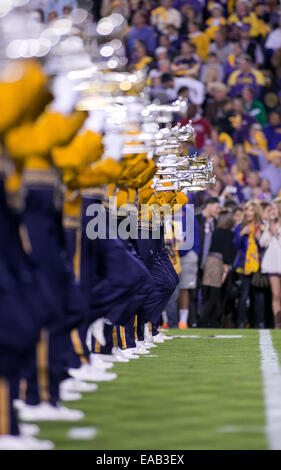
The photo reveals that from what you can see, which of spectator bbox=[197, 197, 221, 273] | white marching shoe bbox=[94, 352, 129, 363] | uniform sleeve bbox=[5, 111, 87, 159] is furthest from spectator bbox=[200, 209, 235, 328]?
uniform sleeve bbox=[5, 111, 87, 159]

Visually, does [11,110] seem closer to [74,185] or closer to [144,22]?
[74,185]

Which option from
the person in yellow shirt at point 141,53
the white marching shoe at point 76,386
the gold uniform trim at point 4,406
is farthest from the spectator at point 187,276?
A: the gold uniform trim at point 4,406

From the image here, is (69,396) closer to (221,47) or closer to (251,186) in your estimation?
(251,186)

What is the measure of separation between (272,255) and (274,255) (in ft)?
0.10

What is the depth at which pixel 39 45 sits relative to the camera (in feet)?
17.1

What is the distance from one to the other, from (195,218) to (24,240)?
1060 centimetres

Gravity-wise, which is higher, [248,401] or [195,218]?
[195,218]

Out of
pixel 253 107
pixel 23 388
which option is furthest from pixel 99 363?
pixel 253 107

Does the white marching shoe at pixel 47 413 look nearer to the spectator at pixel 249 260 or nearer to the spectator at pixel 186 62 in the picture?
the spectator at pixel 249 260

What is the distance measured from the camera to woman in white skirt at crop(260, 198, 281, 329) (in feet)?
52.0

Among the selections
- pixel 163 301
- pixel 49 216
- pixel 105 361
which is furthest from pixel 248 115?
pixel 49 216

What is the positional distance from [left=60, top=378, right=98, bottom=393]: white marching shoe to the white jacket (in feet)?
29.4

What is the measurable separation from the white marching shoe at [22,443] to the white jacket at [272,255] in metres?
11.2

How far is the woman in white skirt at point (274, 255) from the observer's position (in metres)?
15.9
